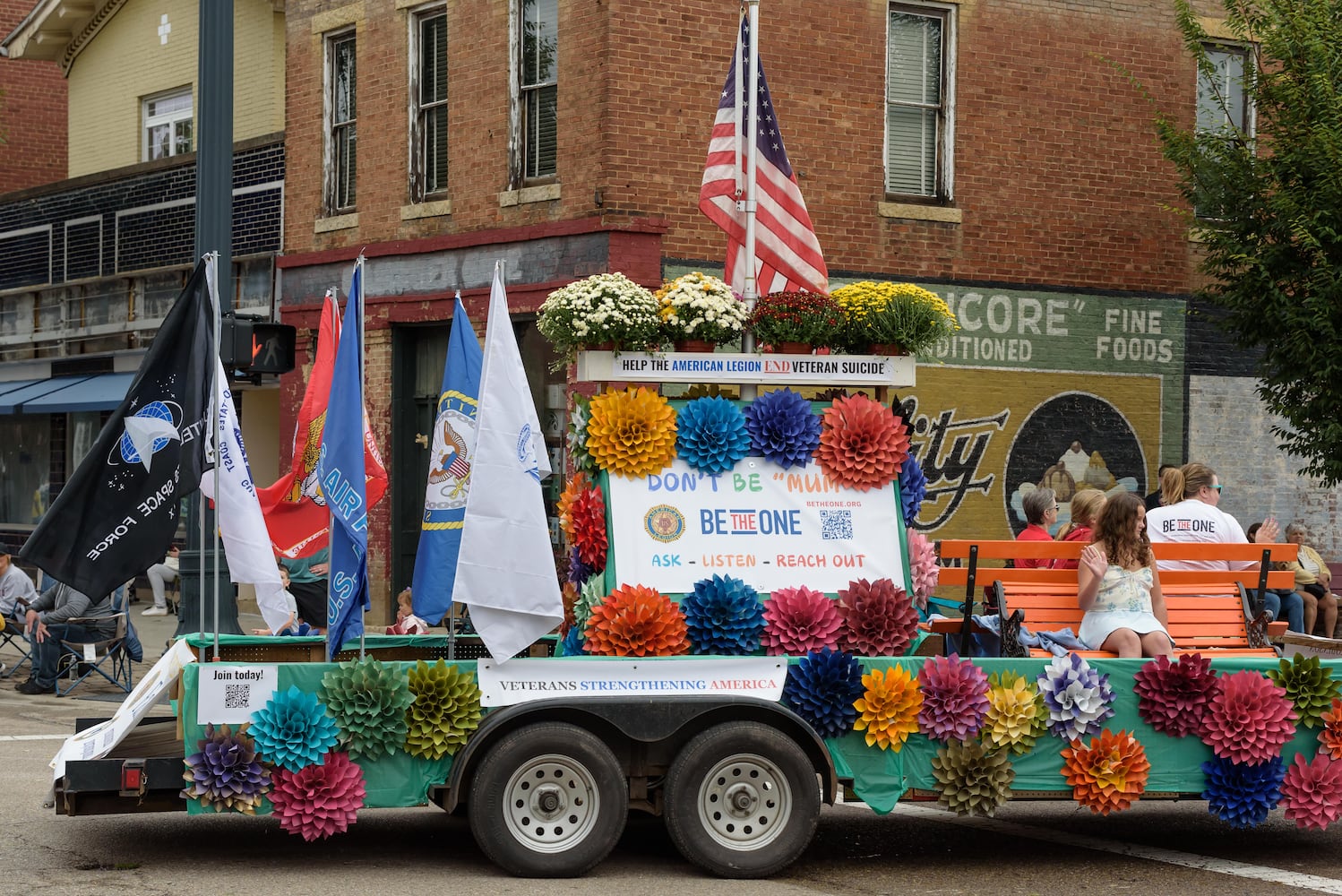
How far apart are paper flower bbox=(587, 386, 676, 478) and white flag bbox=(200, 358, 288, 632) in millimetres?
1810

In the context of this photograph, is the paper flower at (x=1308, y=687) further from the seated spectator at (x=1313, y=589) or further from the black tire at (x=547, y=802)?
the seated spectator at (x=1313, y=589)

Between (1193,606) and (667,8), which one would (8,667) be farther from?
(1193,606)

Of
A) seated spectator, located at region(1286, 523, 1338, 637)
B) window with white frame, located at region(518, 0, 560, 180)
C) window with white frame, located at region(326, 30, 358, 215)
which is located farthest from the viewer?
window with white frame, located at region(326, 30, 358, 215)

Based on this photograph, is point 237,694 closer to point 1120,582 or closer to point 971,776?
point 971,776

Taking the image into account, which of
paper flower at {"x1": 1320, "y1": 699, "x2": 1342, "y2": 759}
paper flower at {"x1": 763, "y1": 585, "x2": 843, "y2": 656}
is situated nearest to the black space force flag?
paper flower at {"x1": 763, "y1": 585, "x2": 843, "y2": 656}

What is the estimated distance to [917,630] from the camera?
8.44 metres

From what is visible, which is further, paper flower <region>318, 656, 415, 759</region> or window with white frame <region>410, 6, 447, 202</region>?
window with white frame <region>410, 6, 447, 202</region>

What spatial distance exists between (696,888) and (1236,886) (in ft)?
8.17

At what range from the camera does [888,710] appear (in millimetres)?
7902

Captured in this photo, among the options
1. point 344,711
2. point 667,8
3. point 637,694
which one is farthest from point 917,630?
point 667,8

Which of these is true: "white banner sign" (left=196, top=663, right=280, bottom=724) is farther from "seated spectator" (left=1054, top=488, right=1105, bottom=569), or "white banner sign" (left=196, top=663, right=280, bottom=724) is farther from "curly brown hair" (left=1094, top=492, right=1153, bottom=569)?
"seated spectator" (left=1054, top=488, right=1105, bottom=569)

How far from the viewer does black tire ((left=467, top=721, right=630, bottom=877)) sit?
24.8 ft

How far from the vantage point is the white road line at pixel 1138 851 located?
7965 mm

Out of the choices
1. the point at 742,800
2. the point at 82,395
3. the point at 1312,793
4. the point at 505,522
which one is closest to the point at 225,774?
the point at 505,522
